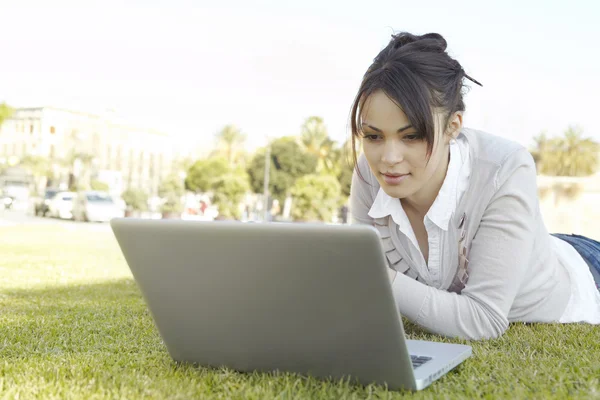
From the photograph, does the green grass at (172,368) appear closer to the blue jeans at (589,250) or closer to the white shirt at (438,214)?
the white shirt at (438,214)

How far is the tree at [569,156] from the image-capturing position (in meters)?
38.9

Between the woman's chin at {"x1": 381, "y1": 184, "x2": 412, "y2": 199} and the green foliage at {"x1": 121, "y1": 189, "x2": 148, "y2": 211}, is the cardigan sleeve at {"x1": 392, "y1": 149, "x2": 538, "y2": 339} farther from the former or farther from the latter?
the green foliage at {"x1": 121, "y1": 189, "x2": 148, "y2": 211}

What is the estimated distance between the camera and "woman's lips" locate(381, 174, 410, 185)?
7.37 ft

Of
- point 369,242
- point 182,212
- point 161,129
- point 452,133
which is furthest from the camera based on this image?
point 161,129

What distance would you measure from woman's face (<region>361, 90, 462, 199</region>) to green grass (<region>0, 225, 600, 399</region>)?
56 cm

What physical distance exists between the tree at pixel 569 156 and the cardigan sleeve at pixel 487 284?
38.8 meters

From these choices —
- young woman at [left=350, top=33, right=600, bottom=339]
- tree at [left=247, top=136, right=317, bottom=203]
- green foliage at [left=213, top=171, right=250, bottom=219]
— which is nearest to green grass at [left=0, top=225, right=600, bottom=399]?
young woman at [left=350, top=33, right=600, bottom=339]

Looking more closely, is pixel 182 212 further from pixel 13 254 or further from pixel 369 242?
A: pixel 369 242

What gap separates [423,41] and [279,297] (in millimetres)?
1271

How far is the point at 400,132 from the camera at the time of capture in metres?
2.12

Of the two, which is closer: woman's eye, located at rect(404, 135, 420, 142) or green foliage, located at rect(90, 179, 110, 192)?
woman's eye, located at rect(404, 135, 420, 142)

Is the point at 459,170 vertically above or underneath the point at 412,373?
above

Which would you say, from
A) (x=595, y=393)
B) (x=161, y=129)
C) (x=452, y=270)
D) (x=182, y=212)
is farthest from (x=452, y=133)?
(x=161, y=129)

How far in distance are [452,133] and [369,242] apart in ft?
4.09
